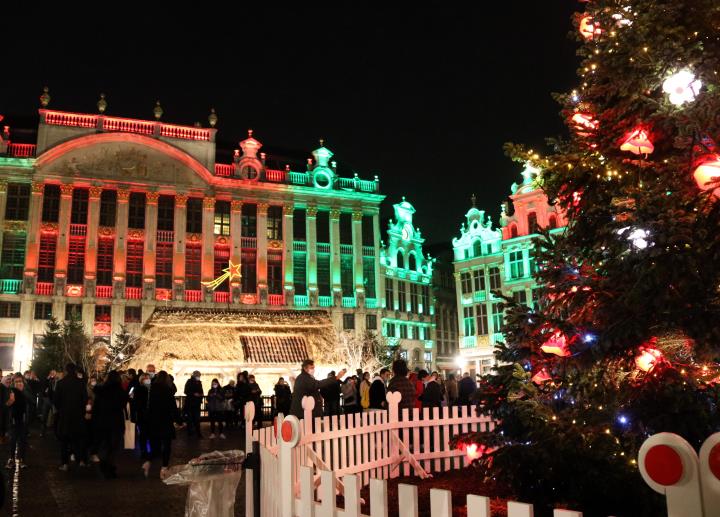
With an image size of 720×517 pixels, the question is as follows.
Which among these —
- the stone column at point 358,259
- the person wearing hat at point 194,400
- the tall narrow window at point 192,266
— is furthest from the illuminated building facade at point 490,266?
the person wearing hat at point 194,400

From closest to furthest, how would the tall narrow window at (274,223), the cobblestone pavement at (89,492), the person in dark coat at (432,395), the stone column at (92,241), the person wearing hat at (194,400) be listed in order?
the cobblestone pavement at (89,492)
the person in dark coat at (432,395)
the person wearing hat at (194,400)
the stone column at (92,241)
the tall narrow window at (274,223)

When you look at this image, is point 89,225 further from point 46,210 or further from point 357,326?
point 357,326

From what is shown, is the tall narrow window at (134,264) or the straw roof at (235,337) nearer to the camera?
the straw roof at (235,337)

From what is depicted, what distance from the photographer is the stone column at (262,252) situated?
43031mm

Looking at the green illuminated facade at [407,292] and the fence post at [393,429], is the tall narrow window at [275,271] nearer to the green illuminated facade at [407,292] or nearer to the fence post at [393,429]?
the green illuminated facade at [407,292]

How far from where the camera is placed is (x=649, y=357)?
5.18 m

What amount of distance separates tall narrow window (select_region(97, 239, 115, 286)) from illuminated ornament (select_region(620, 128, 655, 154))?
128ft

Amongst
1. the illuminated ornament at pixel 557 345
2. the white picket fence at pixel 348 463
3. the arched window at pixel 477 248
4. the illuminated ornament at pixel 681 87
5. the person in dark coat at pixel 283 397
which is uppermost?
the arched window at pixel 477 248

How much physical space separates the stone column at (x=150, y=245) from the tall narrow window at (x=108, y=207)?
195 centimetres

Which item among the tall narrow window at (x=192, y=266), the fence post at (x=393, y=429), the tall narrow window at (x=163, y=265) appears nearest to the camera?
the fence post at (x=393, y=429)

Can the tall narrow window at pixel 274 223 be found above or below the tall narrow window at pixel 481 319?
above

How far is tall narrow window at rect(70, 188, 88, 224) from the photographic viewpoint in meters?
40.5

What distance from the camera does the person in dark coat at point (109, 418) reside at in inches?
418

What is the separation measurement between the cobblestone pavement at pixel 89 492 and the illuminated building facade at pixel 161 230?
27.7 metres
